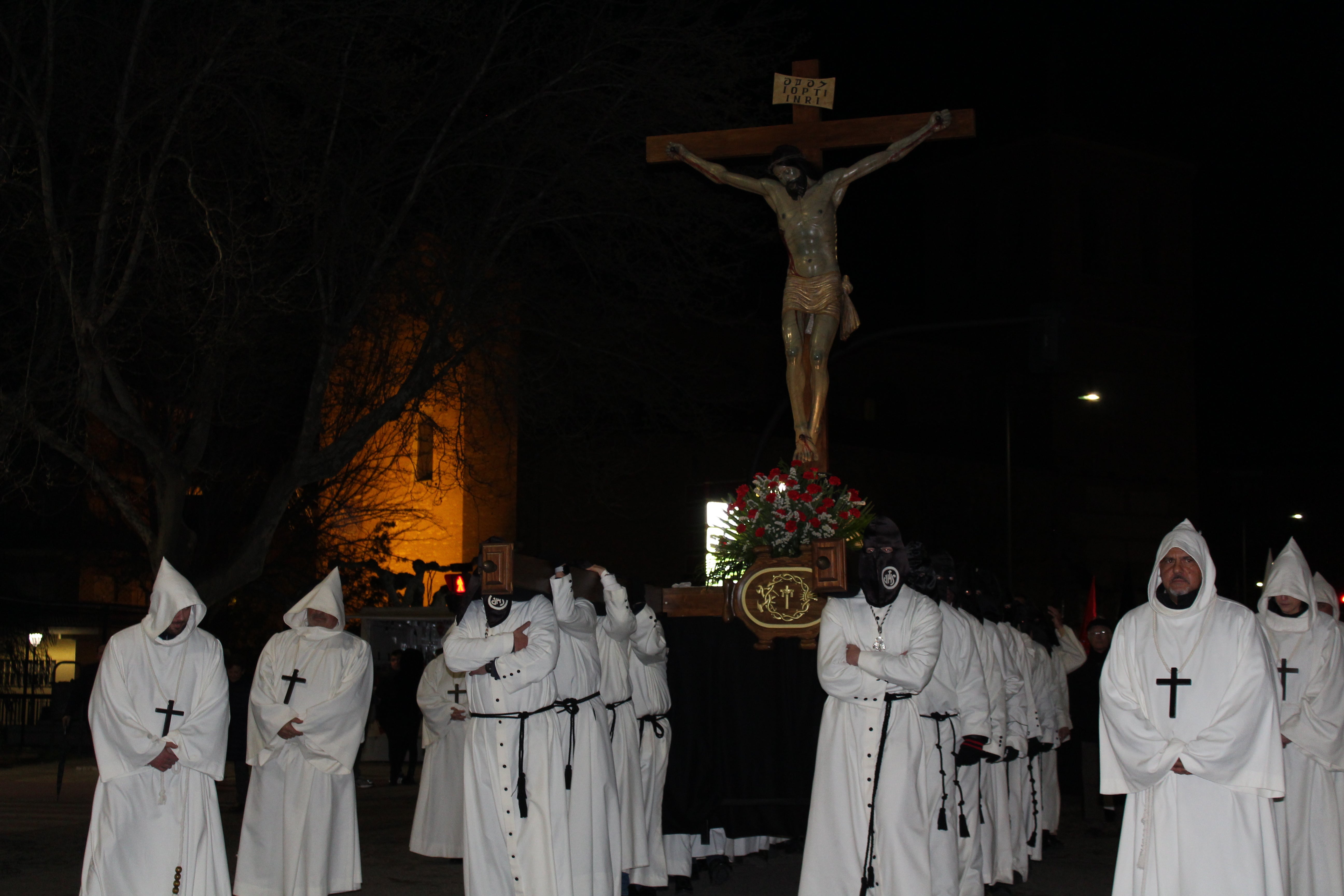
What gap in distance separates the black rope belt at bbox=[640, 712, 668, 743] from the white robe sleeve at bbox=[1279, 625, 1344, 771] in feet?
13.5

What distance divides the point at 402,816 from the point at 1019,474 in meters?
31.9

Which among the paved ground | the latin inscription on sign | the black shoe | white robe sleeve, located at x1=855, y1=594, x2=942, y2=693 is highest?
the latin inscription on sign

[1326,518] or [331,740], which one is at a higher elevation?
[1326,518]

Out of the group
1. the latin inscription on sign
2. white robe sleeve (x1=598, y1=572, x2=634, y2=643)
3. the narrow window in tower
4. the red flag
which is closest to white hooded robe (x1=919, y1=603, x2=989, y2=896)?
white robe sleeve (x1=598, y1=572, x2=634, y2=643)

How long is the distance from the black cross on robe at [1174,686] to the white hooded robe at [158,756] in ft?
16.6

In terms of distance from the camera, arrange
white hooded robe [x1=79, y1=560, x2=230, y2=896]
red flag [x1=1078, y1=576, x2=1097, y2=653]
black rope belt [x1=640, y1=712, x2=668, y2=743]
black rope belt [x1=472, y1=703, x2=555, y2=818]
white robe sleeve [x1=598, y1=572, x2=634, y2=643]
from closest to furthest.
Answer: white hooded robe [x1=79, y1=560, x2=230, y2=896]
black rope belt [x1=472, y1=703, x2=555, y2=818]
white robe sleeve [x1=598, y1=572, x2=634, y2=643]
black rope belt [x1=640, y1=712, x2=668, y2=743]
red flag [x1=1078, y1=576, x2=1097, y2=653]

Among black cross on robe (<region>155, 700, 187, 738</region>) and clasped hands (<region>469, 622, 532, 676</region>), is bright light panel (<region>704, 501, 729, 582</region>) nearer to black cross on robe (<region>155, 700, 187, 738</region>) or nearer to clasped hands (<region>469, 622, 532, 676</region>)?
clasped hands (<region>469, 622, 532, 676</region>)

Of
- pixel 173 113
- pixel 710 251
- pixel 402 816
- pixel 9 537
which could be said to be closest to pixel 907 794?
pixel 402 816

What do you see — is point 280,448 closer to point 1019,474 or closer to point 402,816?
point 402,816

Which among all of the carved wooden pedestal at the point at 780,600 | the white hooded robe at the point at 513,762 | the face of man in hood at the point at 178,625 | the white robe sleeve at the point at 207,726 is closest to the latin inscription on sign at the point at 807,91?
the carved wooden pedestal at the point at 780,600

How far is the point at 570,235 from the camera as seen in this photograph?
647 inches

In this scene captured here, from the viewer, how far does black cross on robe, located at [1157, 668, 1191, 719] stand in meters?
6.77

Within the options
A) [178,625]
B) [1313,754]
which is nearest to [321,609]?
[178,625]

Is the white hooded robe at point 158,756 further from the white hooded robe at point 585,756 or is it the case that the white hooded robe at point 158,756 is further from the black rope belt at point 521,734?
the white hooded robe at point 585,756
